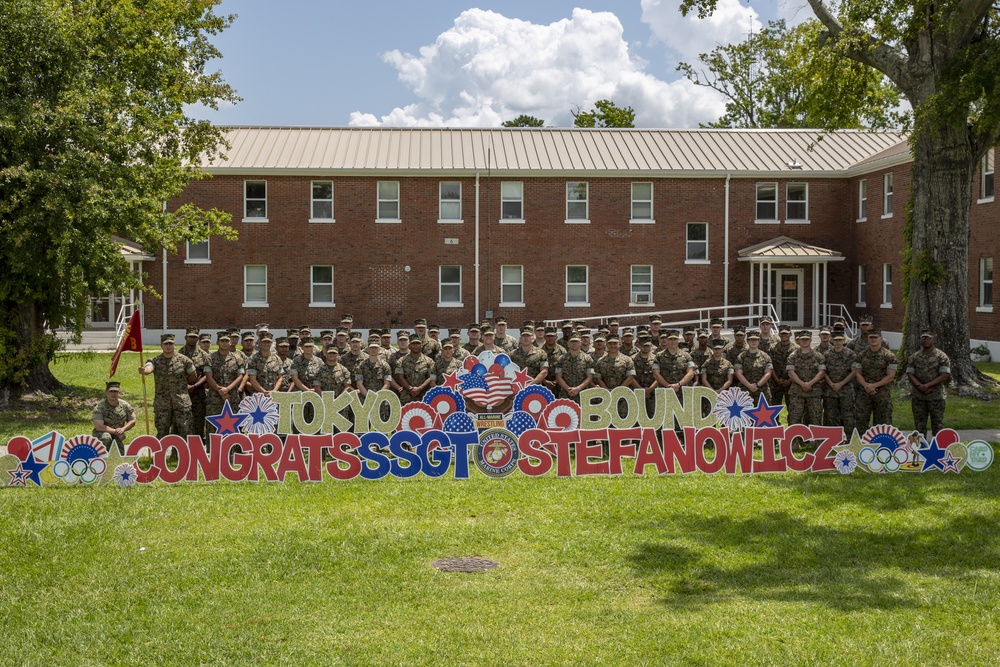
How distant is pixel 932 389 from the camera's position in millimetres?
13664

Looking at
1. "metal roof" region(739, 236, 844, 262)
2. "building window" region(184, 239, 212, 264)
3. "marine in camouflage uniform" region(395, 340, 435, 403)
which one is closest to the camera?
"marine in camouflage uniform" region(395, 340, 435, 403)

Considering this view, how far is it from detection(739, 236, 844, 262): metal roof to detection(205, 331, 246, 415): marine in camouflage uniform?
24.9 m

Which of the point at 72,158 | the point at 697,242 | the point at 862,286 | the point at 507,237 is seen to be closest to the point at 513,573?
the point at 72,158

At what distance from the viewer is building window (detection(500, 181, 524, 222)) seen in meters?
35.6

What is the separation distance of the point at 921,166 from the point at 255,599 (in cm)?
1898

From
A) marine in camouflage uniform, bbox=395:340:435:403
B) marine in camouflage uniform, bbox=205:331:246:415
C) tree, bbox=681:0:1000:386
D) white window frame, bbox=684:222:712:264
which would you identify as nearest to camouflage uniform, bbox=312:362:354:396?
marine in camouflage uniform, bbox=395:340:435:403

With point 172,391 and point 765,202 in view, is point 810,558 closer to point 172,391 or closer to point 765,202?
point 172,391

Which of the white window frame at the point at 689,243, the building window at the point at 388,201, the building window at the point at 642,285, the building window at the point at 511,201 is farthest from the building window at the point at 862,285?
the building window at the point at 388,201

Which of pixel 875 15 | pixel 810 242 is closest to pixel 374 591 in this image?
pixel 875 15

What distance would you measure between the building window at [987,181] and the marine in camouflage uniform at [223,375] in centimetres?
2429

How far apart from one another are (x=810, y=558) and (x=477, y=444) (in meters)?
4.32

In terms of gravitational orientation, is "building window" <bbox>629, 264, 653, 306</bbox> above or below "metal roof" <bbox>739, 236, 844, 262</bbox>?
A: below

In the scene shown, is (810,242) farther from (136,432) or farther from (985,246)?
(136,432)

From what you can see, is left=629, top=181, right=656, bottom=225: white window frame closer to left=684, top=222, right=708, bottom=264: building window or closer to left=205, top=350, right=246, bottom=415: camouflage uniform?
left=684, top=222, right=708, bottom=264: building window
